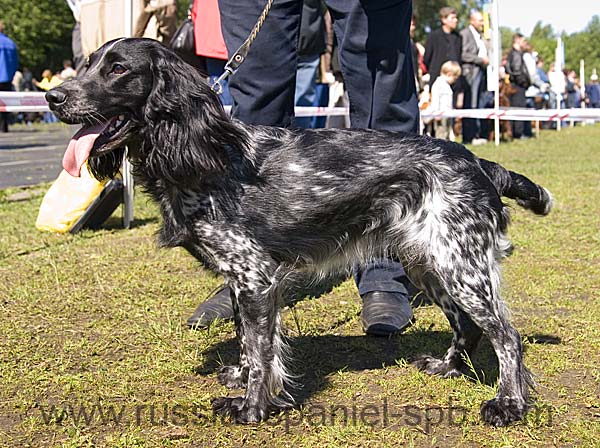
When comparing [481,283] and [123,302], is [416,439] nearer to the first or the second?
[481,283]

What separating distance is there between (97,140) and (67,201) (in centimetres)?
380

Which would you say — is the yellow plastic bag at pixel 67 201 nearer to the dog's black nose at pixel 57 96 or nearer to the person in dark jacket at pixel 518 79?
the dog's black nose at pixel 57 96

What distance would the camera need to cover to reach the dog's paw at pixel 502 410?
10.2 feet

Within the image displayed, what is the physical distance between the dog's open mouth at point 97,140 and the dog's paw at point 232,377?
1116 mm

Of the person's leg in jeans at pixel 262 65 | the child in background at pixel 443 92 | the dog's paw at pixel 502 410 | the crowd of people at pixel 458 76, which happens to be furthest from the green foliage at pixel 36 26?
the dog's paw at pixel 502 410

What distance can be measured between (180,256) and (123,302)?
1.23m

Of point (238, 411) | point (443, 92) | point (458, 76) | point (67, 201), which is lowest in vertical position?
point (238, 411)

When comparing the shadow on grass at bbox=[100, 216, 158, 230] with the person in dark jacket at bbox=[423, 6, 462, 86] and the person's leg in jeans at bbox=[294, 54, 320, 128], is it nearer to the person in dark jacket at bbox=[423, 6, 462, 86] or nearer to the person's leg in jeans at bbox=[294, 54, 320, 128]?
the person's leg in jeans at bbox=[294, 54, 320, 128]

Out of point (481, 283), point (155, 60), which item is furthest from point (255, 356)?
point (155, 60)

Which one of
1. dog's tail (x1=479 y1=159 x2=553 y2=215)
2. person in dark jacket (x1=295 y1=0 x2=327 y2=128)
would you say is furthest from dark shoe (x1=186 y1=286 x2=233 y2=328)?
person in dark jacket (x1=295 y1=0 x2=327 y2=128)

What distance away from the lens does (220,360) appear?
384 centimetres

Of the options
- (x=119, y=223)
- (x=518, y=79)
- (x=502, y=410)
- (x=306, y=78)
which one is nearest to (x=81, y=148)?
(x=502, y=410)

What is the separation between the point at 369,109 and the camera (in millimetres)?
4535

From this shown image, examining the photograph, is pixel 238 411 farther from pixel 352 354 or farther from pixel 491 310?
pixel 491 310
